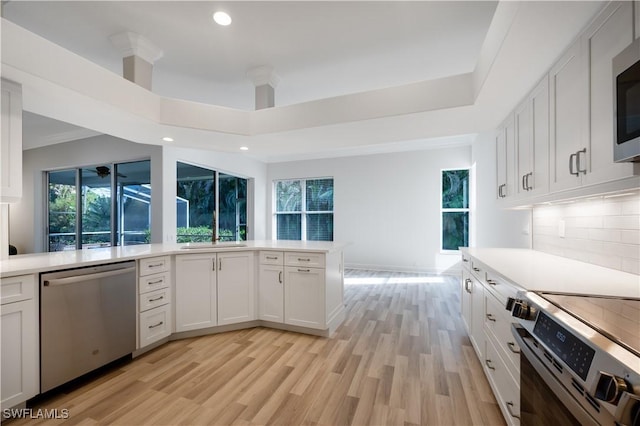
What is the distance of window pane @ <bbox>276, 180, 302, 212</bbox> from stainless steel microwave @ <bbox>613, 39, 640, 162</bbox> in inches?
254

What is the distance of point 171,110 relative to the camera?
2.75 m

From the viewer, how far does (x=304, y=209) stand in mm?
7230

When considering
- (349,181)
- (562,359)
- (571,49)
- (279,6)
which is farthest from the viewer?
(349,181)

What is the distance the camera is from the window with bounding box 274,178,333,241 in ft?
23.0

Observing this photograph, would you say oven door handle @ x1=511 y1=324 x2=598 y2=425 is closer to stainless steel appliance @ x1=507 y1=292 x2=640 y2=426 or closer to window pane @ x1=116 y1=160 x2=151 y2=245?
stainless steel appliance @ x1=507 y1=292 x2=640 y2=426

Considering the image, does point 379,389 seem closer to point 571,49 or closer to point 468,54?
point 571,49

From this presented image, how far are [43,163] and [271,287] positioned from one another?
20.2 feet

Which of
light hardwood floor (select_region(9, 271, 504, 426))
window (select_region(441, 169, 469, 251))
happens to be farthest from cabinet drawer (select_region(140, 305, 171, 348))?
window (select_region(441, 169, 469, 251))

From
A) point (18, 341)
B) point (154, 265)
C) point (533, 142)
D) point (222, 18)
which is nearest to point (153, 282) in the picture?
point (154, 265)

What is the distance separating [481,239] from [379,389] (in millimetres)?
3632

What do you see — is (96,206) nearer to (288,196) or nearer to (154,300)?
(154,300)

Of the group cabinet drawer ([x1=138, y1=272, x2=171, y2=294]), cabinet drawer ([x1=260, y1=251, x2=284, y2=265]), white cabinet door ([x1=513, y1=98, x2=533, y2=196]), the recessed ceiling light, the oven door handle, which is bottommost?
cabinet drawer ([x1=138, y1=272, x2=171, y2=294])

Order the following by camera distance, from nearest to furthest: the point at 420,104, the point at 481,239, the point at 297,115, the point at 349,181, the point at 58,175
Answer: the point at 420,104 → the point at 297,115 → the point at 481,239 → the point at 58,175 → the point at 349,181

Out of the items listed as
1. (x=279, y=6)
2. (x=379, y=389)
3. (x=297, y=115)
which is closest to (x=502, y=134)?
(x=297, y=115)
